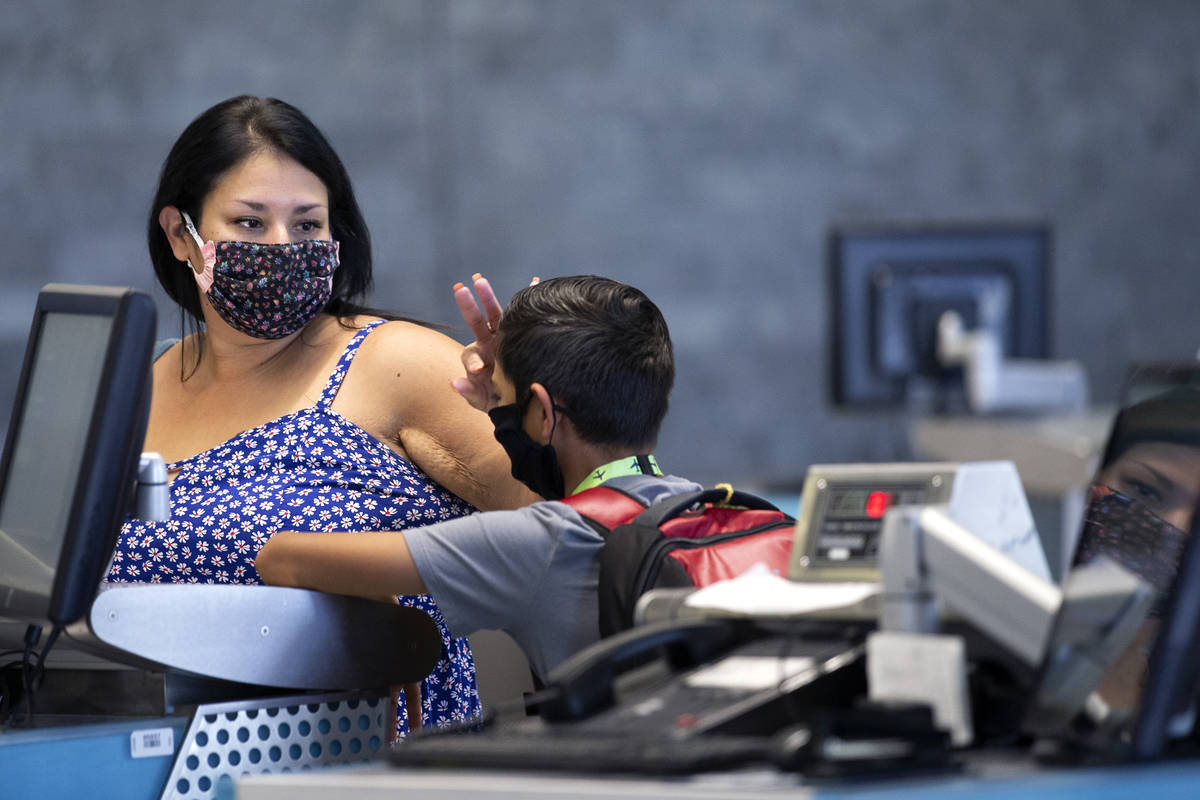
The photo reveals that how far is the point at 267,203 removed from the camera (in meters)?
2.03

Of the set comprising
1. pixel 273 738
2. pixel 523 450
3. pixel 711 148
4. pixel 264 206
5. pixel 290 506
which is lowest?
pixel 273 738

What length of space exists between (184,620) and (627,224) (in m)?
4.41

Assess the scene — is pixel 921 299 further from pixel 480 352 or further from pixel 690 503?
pixel 690 503

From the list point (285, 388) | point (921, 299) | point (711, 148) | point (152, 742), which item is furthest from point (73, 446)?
point (711, 148)

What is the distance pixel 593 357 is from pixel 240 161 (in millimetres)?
721

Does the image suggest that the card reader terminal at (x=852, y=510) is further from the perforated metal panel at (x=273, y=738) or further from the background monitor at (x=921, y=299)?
the background monitor at (x=921, y=299)

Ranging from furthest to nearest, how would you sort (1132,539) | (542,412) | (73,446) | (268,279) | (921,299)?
1. (921,299)
2. (268,279)
3. (542,412)
4. (73,446)
5. (1132,539)

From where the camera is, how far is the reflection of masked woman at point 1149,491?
0.96m

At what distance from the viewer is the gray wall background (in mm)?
5113

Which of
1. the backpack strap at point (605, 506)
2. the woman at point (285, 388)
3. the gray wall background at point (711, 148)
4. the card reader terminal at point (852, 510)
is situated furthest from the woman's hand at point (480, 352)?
the gray wall background at point (711, 148)

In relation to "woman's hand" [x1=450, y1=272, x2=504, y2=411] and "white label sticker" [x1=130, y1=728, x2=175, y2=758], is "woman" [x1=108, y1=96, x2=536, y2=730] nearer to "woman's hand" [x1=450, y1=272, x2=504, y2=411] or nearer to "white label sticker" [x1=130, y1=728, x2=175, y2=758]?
"woman's hand" [x1=450, y1=272, x2=504, y2=411]

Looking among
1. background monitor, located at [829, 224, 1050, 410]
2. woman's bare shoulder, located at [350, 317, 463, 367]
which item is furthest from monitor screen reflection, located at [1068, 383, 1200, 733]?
background monitor, located at [829, 224, 1050, 410]

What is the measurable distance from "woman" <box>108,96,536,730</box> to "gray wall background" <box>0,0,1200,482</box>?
10.2 feet

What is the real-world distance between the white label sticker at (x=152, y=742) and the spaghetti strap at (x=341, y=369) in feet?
2.19
